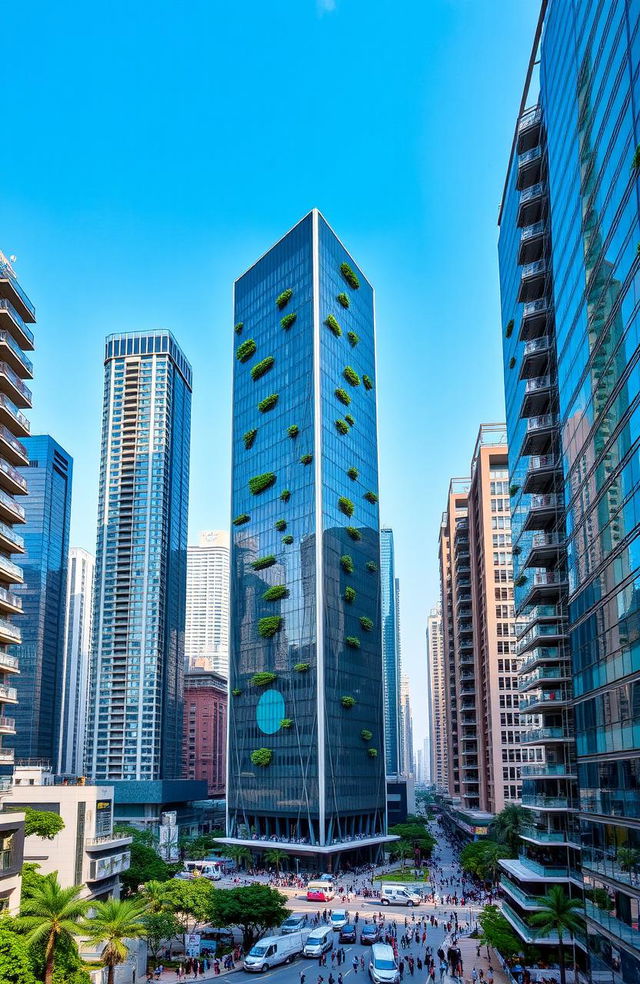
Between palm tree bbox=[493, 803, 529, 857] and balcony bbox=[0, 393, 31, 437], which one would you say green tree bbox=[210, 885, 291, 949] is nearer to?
palm tree bbox=[493, 803, 529, 857]

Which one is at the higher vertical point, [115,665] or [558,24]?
[558,24]

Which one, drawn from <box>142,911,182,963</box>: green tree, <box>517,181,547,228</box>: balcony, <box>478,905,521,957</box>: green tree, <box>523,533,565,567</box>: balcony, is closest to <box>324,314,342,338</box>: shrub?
<box>517,181,547,228</box>: balcony

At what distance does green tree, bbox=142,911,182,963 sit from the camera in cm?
6184

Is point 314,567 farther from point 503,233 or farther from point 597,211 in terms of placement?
point 597,211

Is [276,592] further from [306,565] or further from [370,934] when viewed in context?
[370,934]

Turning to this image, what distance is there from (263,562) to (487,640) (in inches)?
1432

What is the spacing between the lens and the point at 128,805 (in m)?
176

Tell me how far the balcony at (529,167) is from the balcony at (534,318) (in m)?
8.72

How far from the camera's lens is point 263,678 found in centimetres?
13175

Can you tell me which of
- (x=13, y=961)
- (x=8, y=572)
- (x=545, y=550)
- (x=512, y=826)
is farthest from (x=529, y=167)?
(x=13, y=961)

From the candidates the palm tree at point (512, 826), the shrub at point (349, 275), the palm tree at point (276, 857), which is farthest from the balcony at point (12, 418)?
the shrub at point (349, 275)

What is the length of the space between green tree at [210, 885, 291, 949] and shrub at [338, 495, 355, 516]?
7265 cm

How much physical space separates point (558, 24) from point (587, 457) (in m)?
25.8

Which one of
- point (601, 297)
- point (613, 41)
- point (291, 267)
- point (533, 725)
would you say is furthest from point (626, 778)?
point (291, 267)
